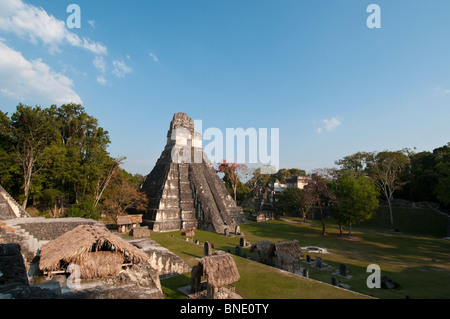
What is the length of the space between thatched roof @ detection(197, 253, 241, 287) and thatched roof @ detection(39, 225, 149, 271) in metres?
2.40

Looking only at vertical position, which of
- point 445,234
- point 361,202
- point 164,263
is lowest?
point 445,234

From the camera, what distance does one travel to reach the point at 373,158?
3675 cm

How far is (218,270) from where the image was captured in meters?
8.61

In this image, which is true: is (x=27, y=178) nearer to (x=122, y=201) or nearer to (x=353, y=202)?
(x=122, y=201)

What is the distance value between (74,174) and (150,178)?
28.0 ft

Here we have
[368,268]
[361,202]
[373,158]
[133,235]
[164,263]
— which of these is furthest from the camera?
[373,158]

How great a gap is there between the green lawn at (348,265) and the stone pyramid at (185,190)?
1933mm

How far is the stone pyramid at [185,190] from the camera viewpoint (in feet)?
78.0

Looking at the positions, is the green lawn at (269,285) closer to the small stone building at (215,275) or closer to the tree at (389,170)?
the small stone building at (215,275)

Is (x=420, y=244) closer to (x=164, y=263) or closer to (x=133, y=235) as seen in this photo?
(x=164, y=263)

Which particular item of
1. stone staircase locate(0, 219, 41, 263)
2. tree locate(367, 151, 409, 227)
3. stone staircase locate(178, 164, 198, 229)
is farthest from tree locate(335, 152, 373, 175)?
stone staircase locate(0, 219, 41, 263)

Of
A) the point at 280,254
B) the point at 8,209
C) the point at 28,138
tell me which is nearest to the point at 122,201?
the point at 8,209
